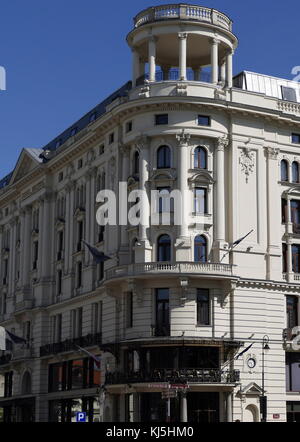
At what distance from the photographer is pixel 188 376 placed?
55.2m

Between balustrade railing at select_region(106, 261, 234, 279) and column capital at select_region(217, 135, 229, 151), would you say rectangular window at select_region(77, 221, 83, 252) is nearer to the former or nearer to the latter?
balustrade railing at select_region(106, 261, 234, 279)

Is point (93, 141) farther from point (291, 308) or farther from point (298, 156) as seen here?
point (291, 308)

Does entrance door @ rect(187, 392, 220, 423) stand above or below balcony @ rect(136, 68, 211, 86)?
below

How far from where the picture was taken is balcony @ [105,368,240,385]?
55.2 metres

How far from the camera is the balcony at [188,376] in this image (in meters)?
55.2

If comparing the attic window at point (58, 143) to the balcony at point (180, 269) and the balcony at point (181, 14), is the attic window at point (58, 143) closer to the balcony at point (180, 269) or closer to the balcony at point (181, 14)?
the balcony at point (181, 14)

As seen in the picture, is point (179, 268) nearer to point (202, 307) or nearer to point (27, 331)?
point (202, 307)

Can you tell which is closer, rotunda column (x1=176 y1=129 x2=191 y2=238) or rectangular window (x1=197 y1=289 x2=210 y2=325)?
rectangular window (x1=197 y1=289 x2=210 y2=325)

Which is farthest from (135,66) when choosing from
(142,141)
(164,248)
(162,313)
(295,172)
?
(162,313)

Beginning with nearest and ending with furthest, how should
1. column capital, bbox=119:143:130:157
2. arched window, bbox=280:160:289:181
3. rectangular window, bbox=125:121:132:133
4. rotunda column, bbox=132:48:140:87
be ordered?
rectangular window, bbox=125:121:132:133 < column capital, bbox=119:143:130:157 < arched window, bbox=280:160:289:181 < rotunda column, bbox=132:48:140:87

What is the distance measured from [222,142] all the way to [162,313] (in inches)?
616

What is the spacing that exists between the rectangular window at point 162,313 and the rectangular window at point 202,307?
2535 millimetres

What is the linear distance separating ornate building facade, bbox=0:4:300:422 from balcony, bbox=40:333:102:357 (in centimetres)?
31

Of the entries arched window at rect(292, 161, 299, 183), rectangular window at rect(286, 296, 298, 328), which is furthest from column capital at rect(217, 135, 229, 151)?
rectangular window at rect(286, 296, 298, 328)
